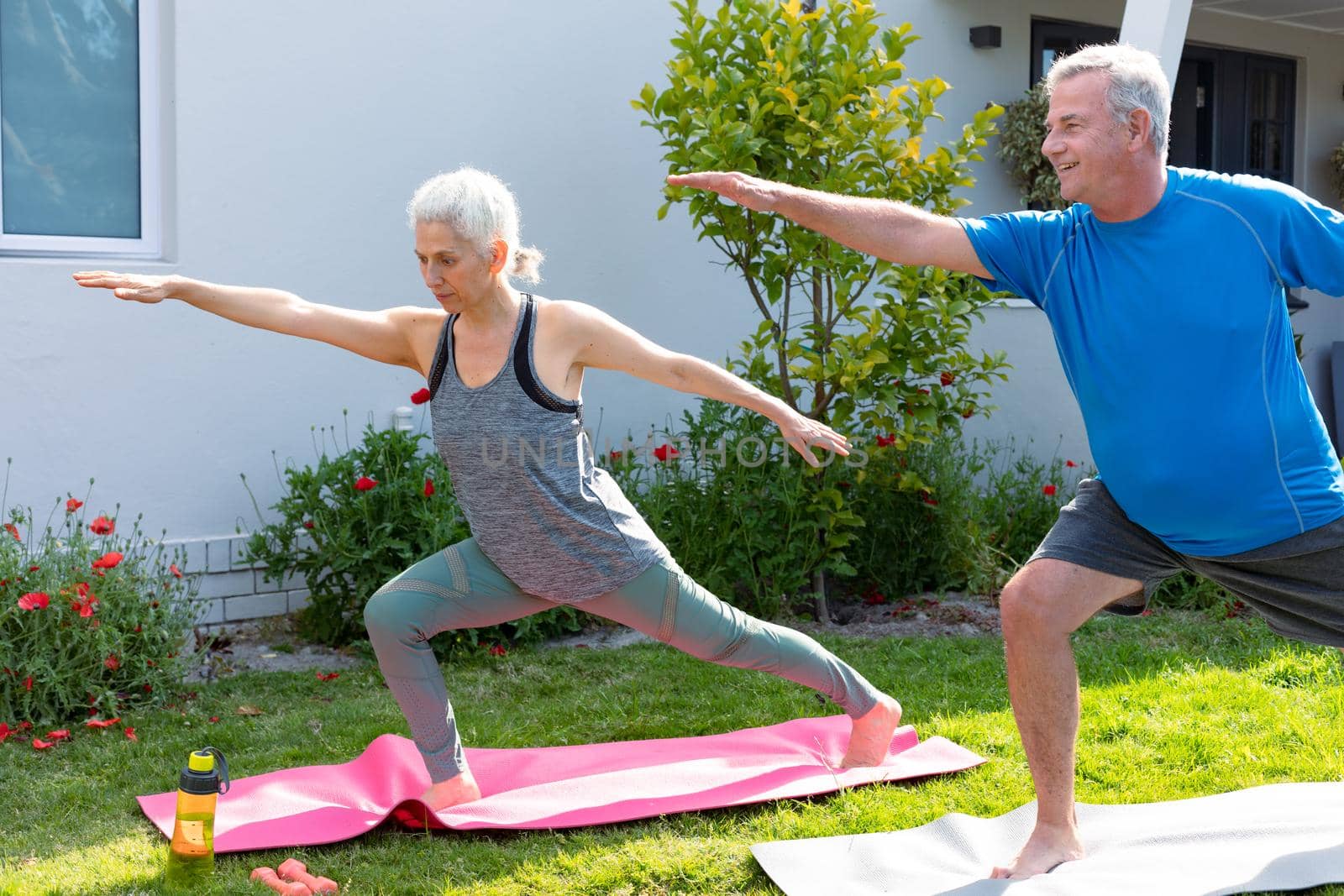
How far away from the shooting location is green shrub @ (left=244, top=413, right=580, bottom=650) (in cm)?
596

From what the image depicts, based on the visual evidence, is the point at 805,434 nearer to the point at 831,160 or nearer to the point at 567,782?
the point at 567,782

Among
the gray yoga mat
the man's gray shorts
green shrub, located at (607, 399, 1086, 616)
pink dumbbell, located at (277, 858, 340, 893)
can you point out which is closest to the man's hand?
the man's gray shorts

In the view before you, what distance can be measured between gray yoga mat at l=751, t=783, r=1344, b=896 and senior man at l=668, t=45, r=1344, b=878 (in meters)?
0.14

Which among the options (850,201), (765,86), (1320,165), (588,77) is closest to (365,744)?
(850,201)

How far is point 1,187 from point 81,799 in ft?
9.55

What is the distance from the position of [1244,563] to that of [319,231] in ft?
15.1

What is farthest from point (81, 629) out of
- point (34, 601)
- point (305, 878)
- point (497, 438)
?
point (497, 438)

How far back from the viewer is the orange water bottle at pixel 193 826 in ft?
11.5

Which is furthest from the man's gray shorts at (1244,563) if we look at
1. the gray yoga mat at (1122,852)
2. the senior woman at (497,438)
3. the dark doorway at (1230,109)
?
the dark doorway at (1230,109)

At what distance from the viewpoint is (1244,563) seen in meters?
3.49

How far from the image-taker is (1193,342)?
3.30m

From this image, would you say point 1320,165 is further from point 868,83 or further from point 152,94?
point 152,94

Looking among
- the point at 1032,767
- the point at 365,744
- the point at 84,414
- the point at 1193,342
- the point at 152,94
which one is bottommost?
the point at 365,744

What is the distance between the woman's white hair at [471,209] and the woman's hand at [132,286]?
752 mm
